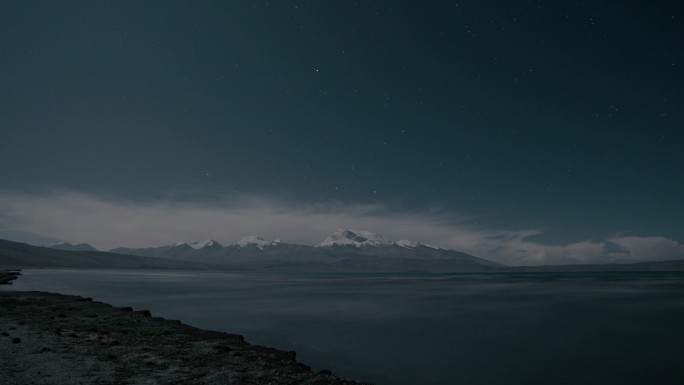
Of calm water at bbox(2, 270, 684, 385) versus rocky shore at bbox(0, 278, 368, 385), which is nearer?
rocky shore at bbox(0, 278, 368, 385)

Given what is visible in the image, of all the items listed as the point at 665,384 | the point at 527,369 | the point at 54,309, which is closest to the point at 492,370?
the point at 527,369

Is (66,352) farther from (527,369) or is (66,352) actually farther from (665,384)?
(665,384)

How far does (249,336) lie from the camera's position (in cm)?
2552

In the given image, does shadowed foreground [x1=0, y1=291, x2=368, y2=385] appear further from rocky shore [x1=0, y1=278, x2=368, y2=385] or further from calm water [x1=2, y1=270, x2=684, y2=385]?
calm water [x1=2, y1=270, x2=684, y2=385]

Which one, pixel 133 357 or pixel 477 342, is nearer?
pixel 133 357

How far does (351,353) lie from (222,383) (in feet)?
33.1

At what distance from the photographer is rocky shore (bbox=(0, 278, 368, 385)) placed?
12758 mm

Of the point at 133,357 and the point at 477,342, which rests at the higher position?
the point at 133,357

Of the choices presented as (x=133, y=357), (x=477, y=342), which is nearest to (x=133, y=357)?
(x=133, y=357)

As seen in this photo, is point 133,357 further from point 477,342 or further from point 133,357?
point 477,342

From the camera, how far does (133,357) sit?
15406 mm

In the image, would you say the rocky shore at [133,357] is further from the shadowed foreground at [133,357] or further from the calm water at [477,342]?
the calm water at [477,342]

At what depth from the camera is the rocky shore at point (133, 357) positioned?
12758mm

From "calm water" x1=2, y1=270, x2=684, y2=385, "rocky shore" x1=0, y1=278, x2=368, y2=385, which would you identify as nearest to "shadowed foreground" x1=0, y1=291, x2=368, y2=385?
"rocky shore" x1=0, y1=278, x2=368, y2=385
